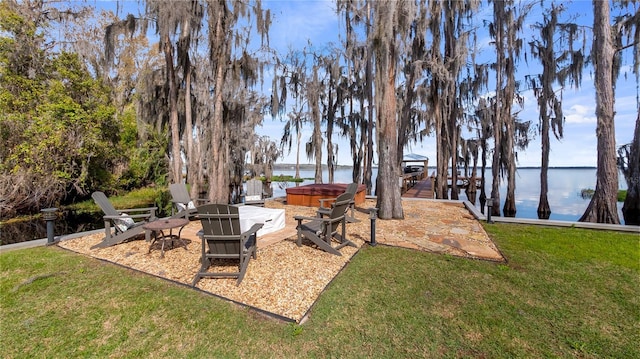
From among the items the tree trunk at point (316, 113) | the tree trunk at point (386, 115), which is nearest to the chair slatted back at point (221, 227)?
the tree trunk at point (386, 115)

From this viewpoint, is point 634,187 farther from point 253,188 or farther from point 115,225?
point 115,225

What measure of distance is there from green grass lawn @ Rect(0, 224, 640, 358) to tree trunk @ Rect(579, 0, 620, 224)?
4.24 m

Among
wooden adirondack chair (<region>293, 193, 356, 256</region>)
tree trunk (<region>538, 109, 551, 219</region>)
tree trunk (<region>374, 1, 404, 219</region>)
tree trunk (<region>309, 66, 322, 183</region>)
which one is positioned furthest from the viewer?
tree trunk (<region>309, 66, 322, 183</region>)

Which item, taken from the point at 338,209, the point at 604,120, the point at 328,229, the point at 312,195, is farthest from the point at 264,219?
the point at 604,120

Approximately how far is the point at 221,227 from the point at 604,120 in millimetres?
9926

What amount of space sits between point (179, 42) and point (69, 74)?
5.13m

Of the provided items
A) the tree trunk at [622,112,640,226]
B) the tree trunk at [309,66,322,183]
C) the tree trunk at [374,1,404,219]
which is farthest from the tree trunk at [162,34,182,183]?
the tree trunk at [622,112,640,226]

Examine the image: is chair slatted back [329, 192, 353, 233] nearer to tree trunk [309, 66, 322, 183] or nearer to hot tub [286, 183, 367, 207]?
hot tub [286, 183, 367, 207]

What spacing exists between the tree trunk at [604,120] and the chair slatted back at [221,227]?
921cm

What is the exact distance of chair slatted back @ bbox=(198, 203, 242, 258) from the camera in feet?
10.1

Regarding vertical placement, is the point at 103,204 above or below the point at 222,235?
above

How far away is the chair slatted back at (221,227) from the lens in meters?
3.08

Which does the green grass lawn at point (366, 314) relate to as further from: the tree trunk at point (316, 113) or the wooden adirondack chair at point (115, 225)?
the tree trunk at point (316, 113)

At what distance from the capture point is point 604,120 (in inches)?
269
